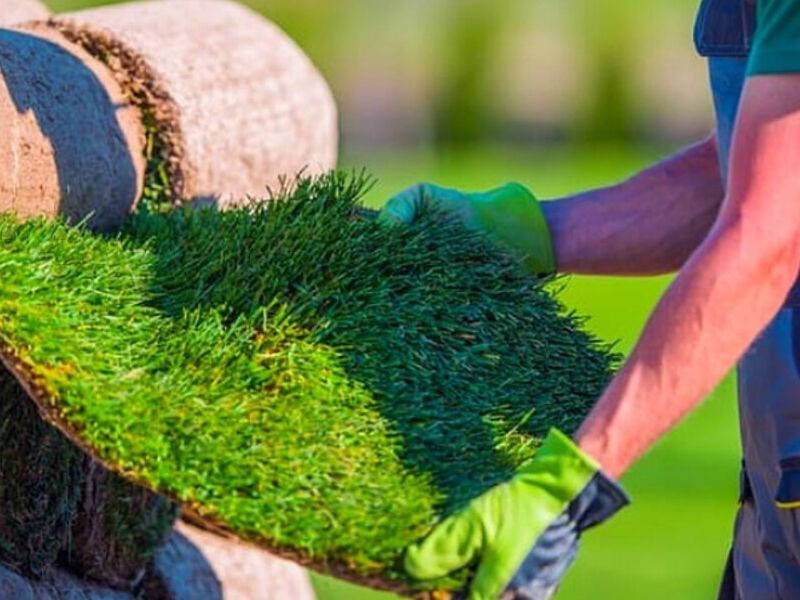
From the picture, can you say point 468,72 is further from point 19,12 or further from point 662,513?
point 19,12

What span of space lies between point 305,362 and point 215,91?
3.03 feet

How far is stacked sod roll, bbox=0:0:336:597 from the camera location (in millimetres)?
2705

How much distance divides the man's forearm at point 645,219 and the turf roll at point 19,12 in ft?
3.20

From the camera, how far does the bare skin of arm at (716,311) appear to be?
2.20m

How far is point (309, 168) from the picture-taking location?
11.4 ft

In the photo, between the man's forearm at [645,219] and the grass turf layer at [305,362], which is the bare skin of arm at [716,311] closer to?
the grass turf layer at [305,362]

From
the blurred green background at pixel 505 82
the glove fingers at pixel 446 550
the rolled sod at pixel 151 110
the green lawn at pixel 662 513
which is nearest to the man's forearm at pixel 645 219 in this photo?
the green lawn at pixel 662 513

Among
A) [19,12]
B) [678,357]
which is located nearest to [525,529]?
[678,357]

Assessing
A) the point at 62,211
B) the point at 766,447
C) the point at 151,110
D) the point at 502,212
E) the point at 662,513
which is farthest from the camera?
the point at 662,513

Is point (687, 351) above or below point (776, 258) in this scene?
below

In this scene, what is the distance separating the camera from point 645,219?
2.93 metres

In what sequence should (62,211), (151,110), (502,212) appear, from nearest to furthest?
1. (62,211)
2. (502,212)
3. (151,110)

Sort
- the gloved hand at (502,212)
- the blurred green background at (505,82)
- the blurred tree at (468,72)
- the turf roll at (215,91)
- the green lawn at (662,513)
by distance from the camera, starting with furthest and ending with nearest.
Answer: the blurred tree at (468,72) → the blurred green background at (505,82) → the green lawn at (662,513) → the turf roll at (215,91) → the gloved hand at (502,212)

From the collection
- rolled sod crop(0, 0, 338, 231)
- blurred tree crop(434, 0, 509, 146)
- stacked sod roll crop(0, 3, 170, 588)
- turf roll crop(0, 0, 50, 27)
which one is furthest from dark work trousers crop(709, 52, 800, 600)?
blurred tree crop(434, 0, 509, 146)
